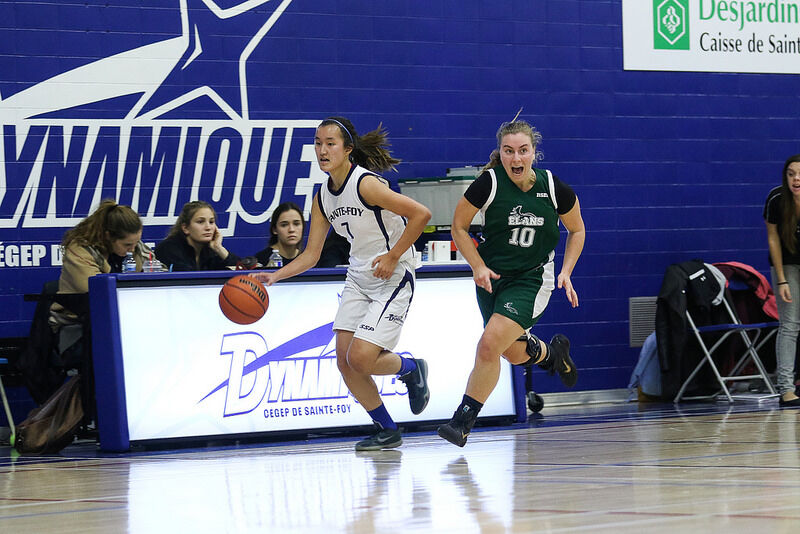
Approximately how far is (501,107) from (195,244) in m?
3.13

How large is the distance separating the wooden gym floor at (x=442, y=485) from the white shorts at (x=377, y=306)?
23.8 inches

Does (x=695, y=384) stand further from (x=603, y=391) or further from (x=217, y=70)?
(x=217, y=70)

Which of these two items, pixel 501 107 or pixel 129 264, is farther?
pixel 501 107

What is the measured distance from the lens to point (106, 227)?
7992 millimetres

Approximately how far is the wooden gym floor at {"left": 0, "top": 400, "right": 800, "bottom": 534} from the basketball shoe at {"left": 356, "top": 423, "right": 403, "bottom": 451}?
97 millimetres

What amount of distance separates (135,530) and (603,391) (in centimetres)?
731

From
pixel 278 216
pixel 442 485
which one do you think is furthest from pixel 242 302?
pixel 442 485

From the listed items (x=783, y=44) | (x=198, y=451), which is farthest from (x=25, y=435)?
(x=783, y=44)

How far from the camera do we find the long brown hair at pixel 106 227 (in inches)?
313

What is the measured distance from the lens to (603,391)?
1057 cm

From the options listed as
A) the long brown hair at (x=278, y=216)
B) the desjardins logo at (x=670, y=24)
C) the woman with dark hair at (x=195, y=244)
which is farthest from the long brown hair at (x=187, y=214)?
the desjardins logo at (x=670, y=24)

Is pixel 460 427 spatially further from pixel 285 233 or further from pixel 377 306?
pixel 285 233

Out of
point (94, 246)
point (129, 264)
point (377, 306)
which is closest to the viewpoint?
point (377, 306)

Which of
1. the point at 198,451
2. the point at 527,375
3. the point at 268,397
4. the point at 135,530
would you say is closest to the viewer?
the point at 135,530
